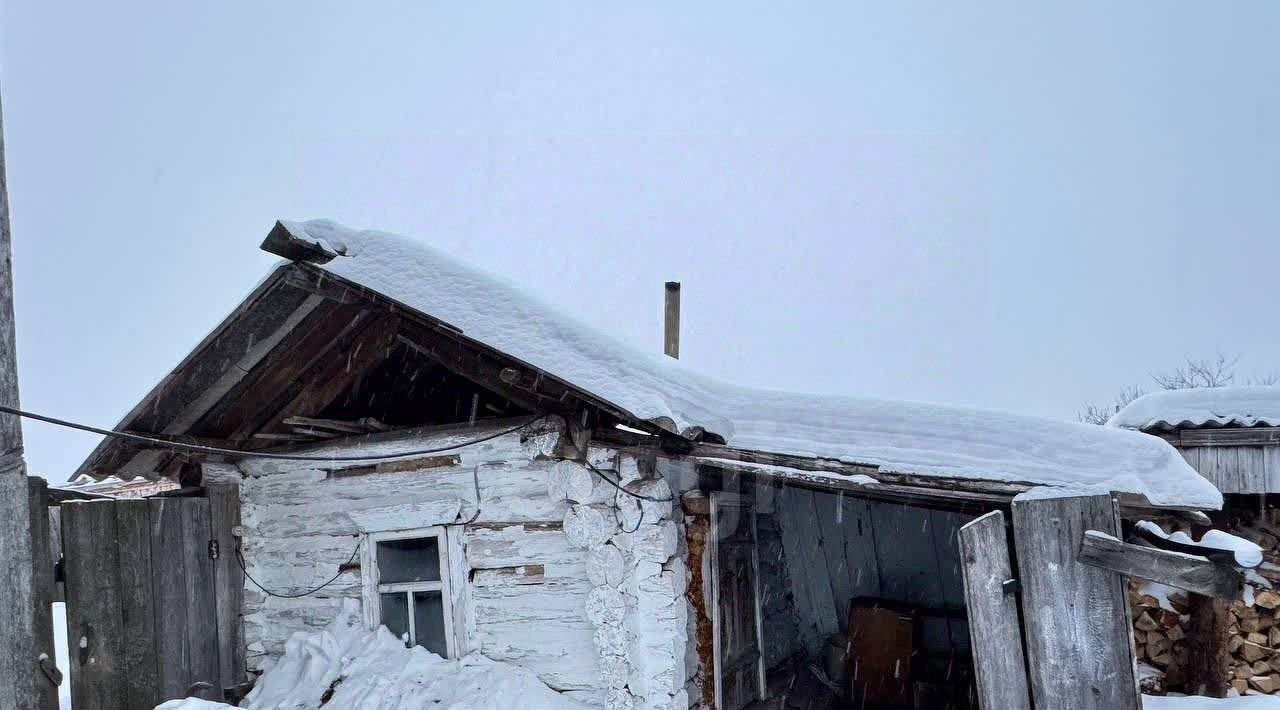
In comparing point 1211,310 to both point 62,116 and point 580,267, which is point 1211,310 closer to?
point 580,267

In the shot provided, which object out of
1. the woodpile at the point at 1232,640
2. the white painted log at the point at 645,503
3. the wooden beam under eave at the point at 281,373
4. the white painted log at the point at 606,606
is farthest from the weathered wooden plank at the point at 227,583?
the woodpile at the point at 1232,640

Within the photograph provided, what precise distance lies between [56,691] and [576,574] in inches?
125

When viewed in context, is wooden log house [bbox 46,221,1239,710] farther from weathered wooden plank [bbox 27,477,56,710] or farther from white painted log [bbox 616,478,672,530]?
weathered wooden plank [bbox 27,477,56,710]

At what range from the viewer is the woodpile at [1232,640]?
8.73 metres

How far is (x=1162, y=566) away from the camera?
4.16 meters

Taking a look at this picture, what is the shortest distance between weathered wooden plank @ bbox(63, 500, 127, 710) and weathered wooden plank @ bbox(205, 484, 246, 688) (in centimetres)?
70

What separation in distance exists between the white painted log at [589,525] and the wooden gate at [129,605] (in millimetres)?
2693

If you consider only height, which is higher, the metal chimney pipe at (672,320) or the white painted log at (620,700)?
the metal chimney pipe at (672,320)

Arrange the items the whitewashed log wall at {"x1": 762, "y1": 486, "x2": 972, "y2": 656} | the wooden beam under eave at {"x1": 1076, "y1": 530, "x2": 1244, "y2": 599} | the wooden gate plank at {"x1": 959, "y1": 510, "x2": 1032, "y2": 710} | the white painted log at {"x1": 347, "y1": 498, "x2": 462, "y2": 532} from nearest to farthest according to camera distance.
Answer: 1. the wooden beam under eave at {"x1": 1076, "y1": 530, "x2": 1244, "y2": 599}
2. the wooden gate plank at {"x1": 959, "y1": 510, "x2": 1032, "y2": 710}
3. the white painted log at {"x1": 347, "y1": 498, "x2": 462, "y2": 532}
4. the whitewashed log wall at {"x1": 762, "y1": 486, "x2": 972, "y2": 656}

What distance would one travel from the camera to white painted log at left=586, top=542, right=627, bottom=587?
583cm

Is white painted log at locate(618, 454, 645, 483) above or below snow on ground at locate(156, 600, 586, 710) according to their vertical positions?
above

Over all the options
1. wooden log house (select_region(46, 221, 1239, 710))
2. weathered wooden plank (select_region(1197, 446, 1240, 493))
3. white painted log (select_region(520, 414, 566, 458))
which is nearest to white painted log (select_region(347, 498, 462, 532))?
wooden log house (select_region(46, 221, 1239, 710))

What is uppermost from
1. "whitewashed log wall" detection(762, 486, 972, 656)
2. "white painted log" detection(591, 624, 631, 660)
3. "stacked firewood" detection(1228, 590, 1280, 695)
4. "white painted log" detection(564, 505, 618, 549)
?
"white painted log" detection(564, 505, 618, 549)

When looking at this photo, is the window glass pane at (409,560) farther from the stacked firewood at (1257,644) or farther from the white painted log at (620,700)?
the stacked firewood at (1257,644)
